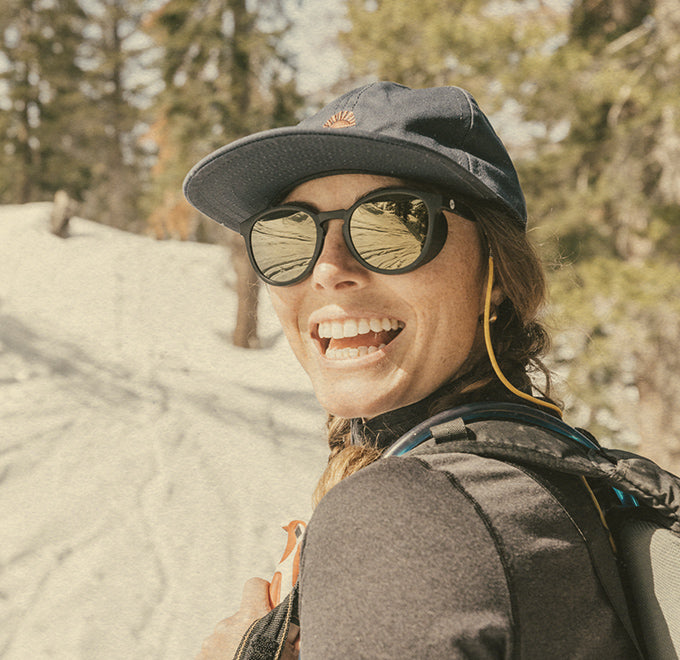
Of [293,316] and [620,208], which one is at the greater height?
[620,208]

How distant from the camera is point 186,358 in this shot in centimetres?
1023

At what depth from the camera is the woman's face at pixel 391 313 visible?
1.39 meters

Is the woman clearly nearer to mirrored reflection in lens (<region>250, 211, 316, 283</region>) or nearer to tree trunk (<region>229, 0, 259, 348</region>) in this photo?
mirrored reflection in lens (<region>250, 211, 316, 283</region>)

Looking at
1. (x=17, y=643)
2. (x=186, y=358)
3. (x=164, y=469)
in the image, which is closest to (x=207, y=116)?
(x=186, y=358)

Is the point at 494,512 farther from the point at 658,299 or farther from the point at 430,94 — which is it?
the point at 658,299

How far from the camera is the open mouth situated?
1449mm

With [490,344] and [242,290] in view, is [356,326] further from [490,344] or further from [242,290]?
[242,290]

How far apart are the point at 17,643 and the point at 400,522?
152 inches

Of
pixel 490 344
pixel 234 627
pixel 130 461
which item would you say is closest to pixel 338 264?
pixel 490 344

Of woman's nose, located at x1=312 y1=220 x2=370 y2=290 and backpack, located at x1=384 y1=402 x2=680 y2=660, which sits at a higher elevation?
woman's nose, located at x1=312 y1=220 x2=370 y2=290

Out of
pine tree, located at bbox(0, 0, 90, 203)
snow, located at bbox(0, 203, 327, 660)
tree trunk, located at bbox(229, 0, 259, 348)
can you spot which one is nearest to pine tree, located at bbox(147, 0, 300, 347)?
tree trunk, located at bbox(229, 0, 259, 348)

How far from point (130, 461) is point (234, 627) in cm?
514

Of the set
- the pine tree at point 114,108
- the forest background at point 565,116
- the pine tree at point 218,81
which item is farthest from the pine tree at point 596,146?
the pine tree at point 114,108

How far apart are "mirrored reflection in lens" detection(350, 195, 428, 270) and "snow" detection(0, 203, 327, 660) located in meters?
1.95
